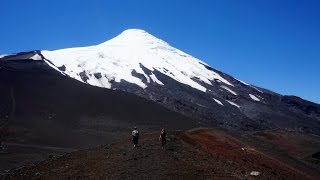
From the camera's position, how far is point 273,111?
148 meters

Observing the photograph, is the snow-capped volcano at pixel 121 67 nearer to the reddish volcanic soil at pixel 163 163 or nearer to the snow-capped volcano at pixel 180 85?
the snow-capped volcano at pixel 180 85

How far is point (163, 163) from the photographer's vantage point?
1085 inches

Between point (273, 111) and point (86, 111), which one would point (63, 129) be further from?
point (273, 111)

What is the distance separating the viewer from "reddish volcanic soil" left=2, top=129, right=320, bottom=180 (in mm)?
26562

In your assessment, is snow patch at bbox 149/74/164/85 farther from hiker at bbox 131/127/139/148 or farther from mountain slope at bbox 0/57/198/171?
hiker at bbox 131/127/139/148

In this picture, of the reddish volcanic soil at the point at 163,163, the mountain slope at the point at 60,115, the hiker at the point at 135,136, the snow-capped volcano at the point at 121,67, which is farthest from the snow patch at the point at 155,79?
the hiker at the point at 135,136

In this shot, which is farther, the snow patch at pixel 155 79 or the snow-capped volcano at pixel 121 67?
the snow-capped volcano at pixel 121 67

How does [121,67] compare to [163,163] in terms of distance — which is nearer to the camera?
[163,163]

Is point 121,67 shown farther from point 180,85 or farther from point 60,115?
point 60,115

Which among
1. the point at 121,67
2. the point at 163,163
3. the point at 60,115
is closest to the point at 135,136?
the point at 163,163

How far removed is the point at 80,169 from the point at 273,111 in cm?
12652

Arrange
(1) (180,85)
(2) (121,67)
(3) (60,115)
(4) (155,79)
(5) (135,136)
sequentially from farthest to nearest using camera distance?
(2) (121,67)
(4) (155,79)
(1) (180,85)
(3) (60,115)
(5) (135,136)

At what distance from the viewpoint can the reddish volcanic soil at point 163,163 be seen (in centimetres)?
2656

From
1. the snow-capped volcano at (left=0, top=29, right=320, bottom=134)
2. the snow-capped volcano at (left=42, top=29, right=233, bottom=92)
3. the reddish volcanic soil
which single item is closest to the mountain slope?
the snow-capped volcano at (left=0, top=29, right=320, bottom=134)
